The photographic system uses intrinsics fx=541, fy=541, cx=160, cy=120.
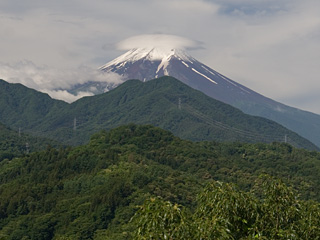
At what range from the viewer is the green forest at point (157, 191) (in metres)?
21.6

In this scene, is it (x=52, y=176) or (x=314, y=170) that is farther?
(x=314, y=170)

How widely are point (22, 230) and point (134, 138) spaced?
6907cm

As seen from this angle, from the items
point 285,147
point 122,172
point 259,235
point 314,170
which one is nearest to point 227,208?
point 259,235

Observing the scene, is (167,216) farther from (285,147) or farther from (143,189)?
(285,147)

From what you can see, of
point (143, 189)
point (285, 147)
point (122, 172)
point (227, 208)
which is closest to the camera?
point (227, 208)

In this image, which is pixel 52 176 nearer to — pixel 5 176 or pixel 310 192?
pixel 5 176

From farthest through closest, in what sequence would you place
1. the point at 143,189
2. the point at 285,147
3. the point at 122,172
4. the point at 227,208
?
the point at 285,147 → the point at 122,172 → the point at 143,189 → the point at 227,208

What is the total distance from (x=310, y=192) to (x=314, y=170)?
24.4 m

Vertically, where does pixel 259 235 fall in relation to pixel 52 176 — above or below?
above

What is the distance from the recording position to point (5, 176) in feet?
440

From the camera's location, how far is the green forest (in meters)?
21.6

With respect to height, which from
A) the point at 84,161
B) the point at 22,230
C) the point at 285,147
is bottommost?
the point at 22,230

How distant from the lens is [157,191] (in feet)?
352

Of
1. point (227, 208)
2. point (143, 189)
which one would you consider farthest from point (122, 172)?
point (227, 208)
